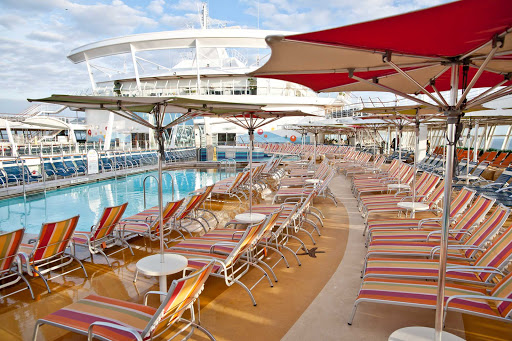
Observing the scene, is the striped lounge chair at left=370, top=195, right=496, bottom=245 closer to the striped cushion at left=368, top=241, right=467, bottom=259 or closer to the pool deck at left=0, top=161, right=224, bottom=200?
the striped cushion at left=368, top=241, right=467, bottom=259

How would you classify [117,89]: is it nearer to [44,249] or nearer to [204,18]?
[204,18]

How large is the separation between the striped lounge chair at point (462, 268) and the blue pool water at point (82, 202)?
575cm

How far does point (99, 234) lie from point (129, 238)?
94 centimetres

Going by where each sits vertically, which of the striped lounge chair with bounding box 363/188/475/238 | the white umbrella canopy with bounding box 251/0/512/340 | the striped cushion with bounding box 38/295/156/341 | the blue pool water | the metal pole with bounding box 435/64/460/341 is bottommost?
the blue pool water

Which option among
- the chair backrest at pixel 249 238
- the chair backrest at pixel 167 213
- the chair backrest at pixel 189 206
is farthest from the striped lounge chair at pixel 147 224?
the chair backrest at pixel 249 238

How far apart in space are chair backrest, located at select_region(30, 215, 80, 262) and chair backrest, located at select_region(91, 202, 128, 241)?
442 mm

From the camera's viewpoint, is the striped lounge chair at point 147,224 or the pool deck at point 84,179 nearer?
the striped lounge chair at point 147,224

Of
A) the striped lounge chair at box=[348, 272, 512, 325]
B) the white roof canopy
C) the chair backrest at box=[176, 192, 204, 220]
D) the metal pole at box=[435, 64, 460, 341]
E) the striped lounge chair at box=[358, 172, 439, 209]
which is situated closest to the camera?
the metal pole at box=[435, 64, 460, 341]

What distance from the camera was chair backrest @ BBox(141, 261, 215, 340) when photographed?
6.56 ft

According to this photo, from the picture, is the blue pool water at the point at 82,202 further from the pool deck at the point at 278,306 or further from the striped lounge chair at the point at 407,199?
the striped lounge chair at the point at 407,199

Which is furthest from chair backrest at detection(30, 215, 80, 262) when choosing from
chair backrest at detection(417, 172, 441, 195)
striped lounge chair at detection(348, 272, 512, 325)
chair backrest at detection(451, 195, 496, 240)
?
chair backrest at detection(417, 172, 441, 195)

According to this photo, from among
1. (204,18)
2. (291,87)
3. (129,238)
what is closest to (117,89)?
(204,18)

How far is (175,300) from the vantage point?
211 centimetres

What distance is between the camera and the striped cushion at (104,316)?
7.04 ft
